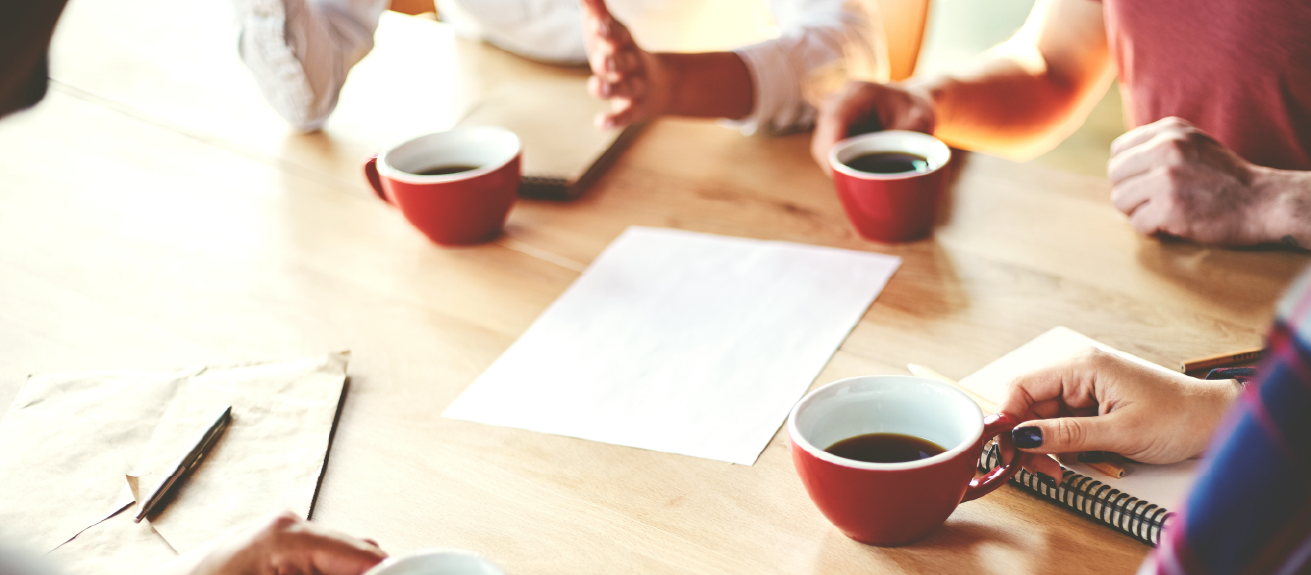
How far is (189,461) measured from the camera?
68 centimetres

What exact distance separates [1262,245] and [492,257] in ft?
2.48

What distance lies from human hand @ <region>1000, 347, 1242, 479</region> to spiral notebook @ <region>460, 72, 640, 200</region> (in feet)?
2.01

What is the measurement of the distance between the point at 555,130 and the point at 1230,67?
2.66 feet

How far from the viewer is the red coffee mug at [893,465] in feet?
1.71

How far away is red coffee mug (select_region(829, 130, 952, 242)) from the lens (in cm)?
89

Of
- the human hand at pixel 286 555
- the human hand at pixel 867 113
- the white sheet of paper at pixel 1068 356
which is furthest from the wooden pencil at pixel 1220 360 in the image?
the human hand at pixel 286 555

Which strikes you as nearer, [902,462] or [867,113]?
[902,462]

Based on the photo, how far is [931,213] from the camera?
923 millimetres

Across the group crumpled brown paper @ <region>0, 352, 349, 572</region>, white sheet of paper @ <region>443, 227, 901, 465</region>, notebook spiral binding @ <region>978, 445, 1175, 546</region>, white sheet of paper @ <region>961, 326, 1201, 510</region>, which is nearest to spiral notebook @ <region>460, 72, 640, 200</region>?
white sheet of paper @ <region>443, 227, 901, 465</region>

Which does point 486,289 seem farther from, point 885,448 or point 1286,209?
point 1286,209

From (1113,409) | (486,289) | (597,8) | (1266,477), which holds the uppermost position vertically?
(1266,477)

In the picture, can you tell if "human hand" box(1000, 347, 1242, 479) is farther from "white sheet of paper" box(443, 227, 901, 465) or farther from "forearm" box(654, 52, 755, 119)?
"forearm" box(654, 52, 755, 119)

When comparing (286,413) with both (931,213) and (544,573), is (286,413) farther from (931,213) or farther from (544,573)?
(931,213)

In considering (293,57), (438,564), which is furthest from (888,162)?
(293,57)
